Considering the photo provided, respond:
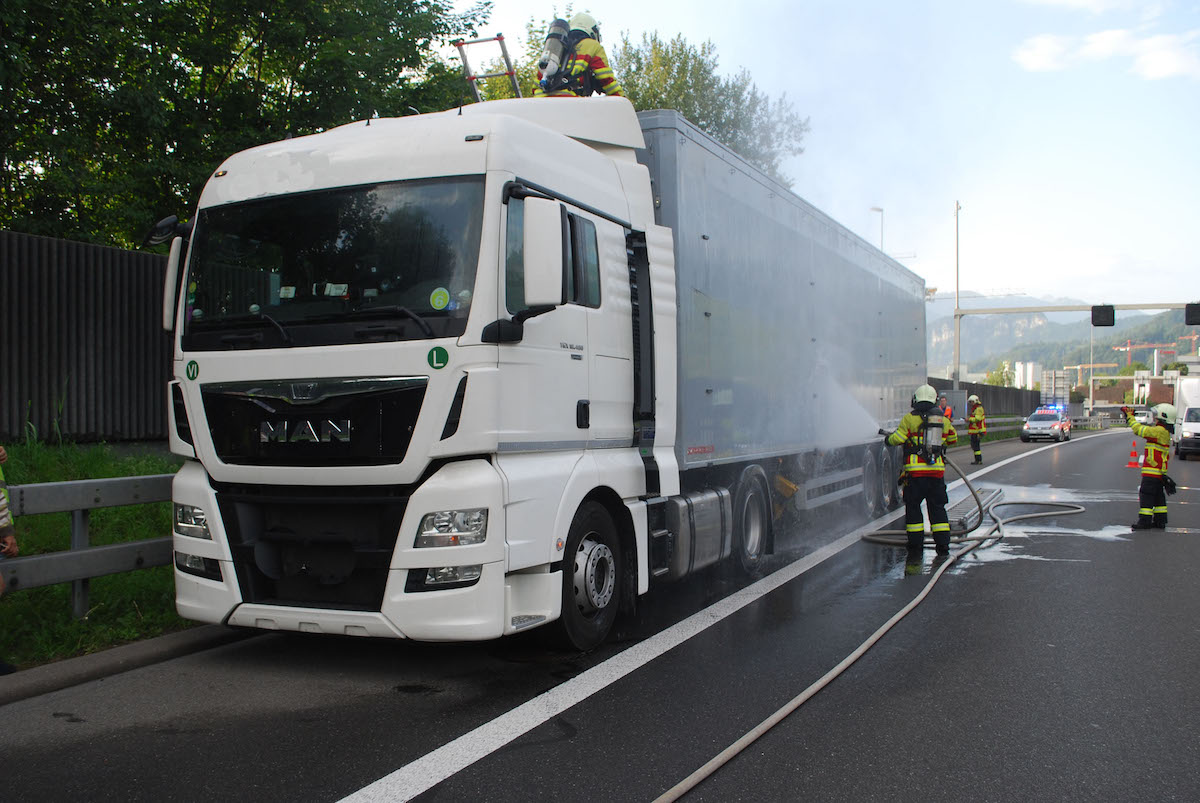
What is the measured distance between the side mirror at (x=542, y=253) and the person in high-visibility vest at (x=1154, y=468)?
9.52 meters

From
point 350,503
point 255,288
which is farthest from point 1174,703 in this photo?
point 255,288

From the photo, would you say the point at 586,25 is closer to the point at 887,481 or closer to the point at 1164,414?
the point at 887,481

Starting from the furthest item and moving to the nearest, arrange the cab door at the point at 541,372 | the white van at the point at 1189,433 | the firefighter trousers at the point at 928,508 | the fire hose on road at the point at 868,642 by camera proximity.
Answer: the white van at the point at 1189,433, the firefighter trousers at the point at 928,508, the cab door at the point at 541,372, the fire hose on road at the point at 868,642

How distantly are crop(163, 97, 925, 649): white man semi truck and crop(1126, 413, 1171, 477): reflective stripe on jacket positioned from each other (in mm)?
8115

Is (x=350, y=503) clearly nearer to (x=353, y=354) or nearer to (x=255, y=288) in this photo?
(x=353, y=354)

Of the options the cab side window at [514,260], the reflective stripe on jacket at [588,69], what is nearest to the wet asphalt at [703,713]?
the cab side window at [514,260]

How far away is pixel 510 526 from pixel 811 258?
246 inches

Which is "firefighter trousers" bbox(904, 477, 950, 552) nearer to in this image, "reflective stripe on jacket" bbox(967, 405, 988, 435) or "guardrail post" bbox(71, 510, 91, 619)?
"guardrail post" bbox(71, 510, 91, 619)

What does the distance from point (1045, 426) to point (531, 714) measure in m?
40.1

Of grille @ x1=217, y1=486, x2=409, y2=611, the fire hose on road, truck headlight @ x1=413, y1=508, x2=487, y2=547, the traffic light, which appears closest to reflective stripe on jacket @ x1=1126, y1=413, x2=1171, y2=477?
the fire hose on road

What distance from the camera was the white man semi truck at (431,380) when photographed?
15.7ft

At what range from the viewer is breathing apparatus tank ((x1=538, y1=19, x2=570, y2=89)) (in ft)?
25.6

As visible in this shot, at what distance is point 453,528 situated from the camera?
4.77 meters

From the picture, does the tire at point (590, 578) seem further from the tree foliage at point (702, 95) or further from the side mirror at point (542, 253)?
the tree foliage at point (702, 95)
